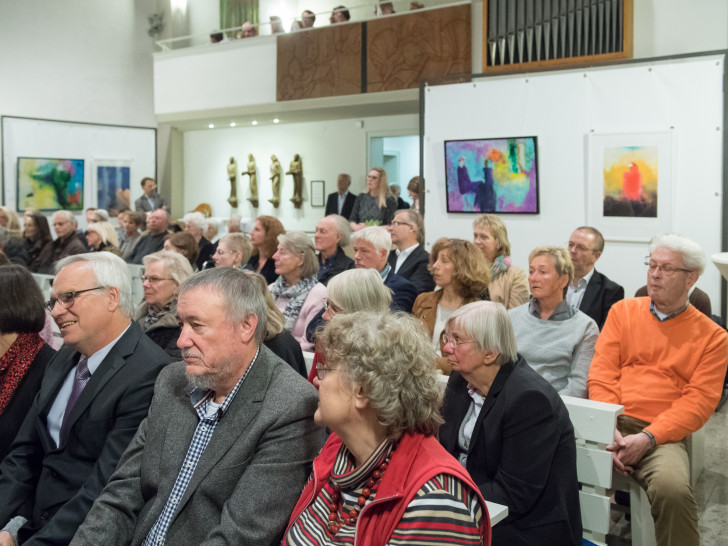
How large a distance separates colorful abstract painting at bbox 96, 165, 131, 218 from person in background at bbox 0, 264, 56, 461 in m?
10.5

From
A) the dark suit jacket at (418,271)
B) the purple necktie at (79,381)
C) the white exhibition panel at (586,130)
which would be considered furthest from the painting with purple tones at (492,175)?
the purple necktie at (79,381)

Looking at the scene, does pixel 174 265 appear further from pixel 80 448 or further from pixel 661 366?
pixel 661 366

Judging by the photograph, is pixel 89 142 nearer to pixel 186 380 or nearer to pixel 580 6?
pixel 580 6

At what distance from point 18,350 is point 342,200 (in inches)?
307

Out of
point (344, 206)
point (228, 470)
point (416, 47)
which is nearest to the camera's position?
point (228, 470)

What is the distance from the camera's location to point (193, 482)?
1.96 m

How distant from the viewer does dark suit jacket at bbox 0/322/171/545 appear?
2.29 m

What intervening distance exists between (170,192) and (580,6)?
892 cm

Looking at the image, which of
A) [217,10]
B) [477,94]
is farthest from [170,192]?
[477,94]

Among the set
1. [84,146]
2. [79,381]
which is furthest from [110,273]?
[84,146]

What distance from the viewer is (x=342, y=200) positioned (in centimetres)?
1047

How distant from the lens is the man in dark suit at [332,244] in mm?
5527

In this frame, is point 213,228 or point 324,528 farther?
point 213,228

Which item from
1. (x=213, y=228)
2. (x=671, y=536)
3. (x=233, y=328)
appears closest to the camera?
(x=233, y=328)
